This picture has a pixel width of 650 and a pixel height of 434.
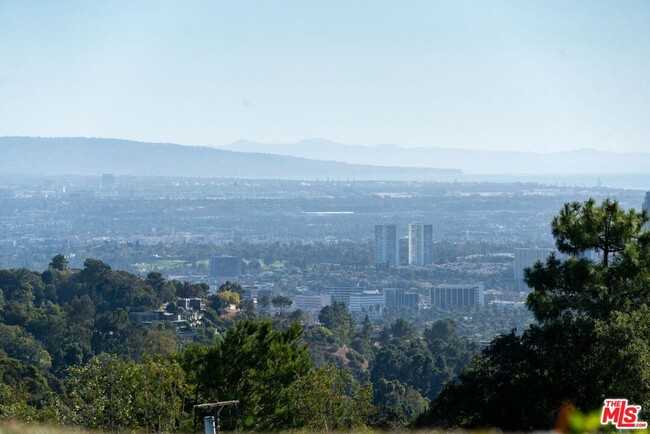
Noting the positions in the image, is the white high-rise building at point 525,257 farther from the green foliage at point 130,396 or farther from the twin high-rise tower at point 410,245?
the green foliage at point 130,396

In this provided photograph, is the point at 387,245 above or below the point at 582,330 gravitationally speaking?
below

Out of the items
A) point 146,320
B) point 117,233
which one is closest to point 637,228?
point 146,320

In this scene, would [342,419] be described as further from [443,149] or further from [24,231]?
[443,149]

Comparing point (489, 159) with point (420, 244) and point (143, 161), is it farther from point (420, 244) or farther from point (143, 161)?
point (420, 244)

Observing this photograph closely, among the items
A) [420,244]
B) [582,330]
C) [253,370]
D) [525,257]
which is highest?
[582,330]

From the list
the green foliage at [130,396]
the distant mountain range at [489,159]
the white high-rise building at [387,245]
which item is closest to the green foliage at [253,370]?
the green foliage at [130,396]

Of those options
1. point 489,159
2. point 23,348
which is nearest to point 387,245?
point 23,348

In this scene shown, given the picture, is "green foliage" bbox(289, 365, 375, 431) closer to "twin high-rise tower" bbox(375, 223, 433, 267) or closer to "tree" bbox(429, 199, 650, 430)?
"tree" bbox(429, 199, 650, 430)

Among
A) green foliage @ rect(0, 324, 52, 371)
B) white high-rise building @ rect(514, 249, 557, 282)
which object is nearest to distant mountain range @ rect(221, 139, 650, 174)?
white high-rise building @ rect(514, 249, 557, 282)
